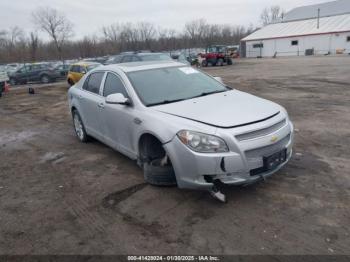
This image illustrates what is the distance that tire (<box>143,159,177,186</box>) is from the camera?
399 centimetres

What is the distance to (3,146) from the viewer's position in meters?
7.03

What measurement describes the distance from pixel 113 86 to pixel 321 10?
198 ft

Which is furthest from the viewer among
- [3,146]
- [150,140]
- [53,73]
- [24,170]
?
[53,73]

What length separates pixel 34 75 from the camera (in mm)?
25672

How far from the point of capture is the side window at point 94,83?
5.48 meters

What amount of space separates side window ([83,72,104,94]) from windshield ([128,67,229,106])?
958 millimetres

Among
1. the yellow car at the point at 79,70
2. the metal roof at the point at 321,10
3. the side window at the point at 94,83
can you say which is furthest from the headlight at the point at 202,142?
the metal roof at the point at 321,10

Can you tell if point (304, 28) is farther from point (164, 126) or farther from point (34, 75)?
point (164, 126)

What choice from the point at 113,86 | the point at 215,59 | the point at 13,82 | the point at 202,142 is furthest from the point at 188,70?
the point at 215,59

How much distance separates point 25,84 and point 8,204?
24910 mm

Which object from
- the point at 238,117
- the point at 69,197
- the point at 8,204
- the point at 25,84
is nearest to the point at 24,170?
the point at 8,204

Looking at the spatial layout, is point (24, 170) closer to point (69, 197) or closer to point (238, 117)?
point (69, 197)

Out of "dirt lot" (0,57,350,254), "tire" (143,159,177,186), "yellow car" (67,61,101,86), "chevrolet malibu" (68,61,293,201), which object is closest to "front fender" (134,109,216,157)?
"chevrolet malibu" (68,61,293,201)

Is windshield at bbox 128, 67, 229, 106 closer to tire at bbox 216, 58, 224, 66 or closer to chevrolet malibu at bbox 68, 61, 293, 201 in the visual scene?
chevrolet malibu at bbox 68, 61, 293, 201
